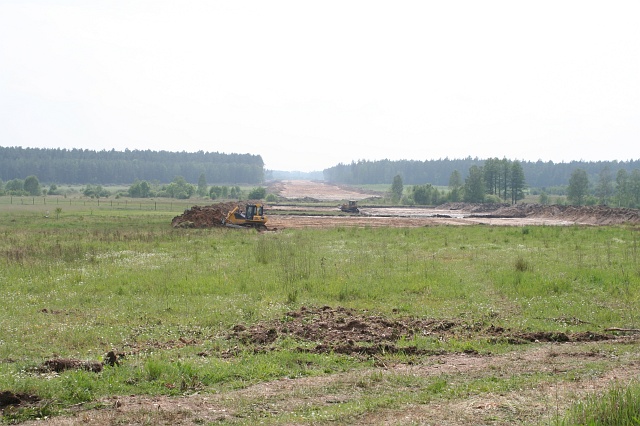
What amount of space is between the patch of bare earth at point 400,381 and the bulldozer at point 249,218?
1249 inches

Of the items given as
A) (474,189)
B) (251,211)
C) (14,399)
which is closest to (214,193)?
Answer: (474,189)

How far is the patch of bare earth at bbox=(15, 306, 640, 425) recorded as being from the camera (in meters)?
7.80

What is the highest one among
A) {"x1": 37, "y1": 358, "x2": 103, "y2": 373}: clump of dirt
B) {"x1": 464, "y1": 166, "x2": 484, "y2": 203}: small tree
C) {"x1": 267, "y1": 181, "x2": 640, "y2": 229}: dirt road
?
{"x1": 464, "y1": 166, "x2": 484, "y2": 203}: small tree

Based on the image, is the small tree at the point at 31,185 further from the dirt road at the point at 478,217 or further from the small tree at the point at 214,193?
the dirt road at the point at 478,217

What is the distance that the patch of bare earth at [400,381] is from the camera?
7.80m

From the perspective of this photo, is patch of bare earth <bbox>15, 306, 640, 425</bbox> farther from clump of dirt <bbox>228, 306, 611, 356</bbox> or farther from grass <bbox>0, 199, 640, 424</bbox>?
grass <bbox>0, 199, 640, 424</bbox>

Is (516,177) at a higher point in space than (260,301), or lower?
higher

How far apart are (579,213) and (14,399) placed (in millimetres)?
67130

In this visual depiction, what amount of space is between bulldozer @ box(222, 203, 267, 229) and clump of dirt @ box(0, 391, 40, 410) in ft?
121

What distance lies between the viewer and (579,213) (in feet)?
217

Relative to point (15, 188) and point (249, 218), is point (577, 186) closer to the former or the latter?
point (249, 218)

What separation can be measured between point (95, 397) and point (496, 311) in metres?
Result: 10.3

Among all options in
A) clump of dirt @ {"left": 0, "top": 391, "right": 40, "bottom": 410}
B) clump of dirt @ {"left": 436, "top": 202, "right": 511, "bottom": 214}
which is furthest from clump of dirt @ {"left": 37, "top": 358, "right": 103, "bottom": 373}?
clump of dirt @ {"left": 436, "top": 202, "right": 511, "bottom": 214}

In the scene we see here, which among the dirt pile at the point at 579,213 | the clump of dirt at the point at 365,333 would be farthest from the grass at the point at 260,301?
the dirt pile at the point at 579,213
